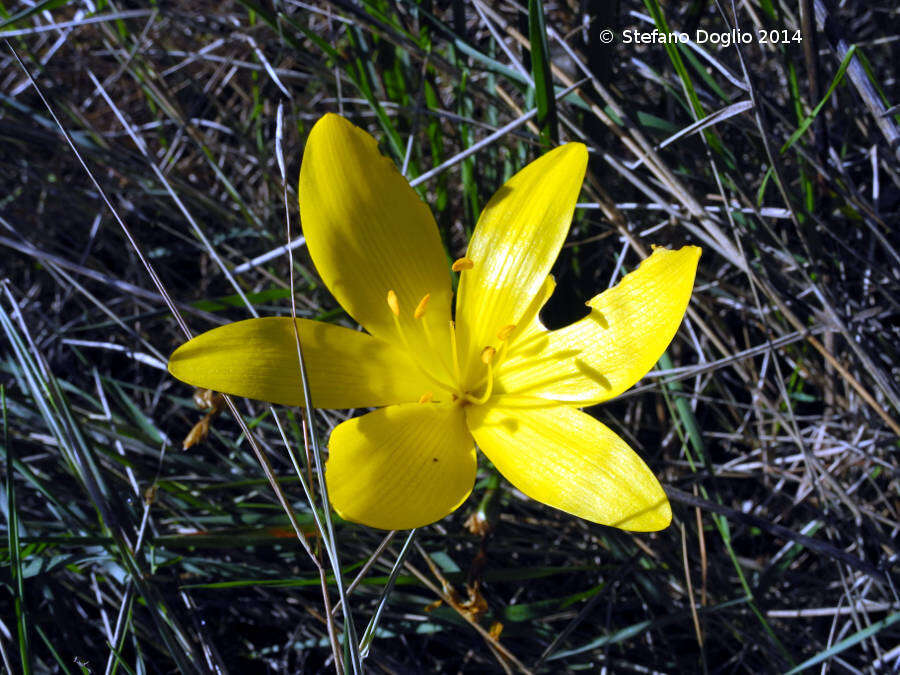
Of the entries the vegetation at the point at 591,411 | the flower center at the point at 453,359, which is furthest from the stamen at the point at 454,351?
the vegetation at the point at 591,411

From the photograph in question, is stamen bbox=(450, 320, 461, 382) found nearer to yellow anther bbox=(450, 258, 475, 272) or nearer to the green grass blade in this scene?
yellow anther bbox=(450, 258, 475, 272)

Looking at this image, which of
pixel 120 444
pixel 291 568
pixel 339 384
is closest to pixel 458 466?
pixel 339 384

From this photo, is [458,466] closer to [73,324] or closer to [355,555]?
[355,555]

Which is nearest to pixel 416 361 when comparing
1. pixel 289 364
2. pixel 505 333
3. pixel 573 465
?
pixel 505 333

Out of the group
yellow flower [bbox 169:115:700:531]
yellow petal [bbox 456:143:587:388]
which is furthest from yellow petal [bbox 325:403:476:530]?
yellow petal [bbox 456:143:587:388]

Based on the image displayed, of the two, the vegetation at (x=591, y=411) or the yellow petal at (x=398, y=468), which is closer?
the yellow petal at (x=398, y=468)

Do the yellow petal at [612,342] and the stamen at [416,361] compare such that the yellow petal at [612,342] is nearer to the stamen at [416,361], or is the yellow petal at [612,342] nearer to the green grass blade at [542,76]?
the stamen at [416,361]

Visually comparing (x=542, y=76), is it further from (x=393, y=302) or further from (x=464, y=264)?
(x=393, y=302)
